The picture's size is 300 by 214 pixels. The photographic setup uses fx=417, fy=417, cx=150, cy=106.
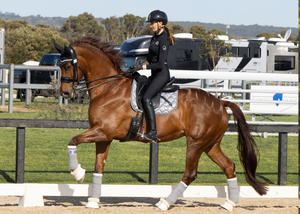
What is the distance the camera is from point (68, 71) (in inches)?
201

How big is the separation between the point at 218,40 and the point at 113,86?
66.3 ft

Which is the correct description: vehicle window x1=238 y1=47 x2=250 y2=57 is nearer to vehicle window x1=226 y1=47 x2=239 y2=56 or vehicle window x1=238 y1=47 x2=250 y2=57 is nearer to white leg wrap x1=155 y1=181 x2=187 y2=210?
vehicle window x1=226 y1=47 x2=239 y2=56

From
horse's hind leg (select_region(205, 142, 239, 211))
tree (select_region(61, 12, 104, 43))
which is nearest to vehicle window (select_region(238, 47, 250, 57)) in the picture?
horse's hind leg (select_region(205, 142, 239, 211))

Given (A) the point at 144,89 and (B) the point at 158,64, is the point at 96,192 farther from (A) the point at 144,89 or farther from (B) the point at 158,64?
(B) the point at 158,64

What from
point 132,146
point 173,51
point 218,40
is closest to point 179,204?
point 132,146

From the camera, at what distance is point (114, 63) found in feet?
17.9

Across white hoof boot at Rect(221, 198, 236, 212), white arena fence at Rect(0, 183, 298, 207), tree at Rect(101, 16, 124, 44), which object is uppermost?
tree at Rect(101, 16, 124, 44)

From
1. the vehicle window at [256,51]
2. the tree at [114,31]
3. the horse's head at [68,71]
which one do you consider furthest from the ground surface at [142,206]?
the tree at [114,31]

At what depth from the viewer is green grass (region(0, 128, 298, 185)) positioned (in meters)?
6.95

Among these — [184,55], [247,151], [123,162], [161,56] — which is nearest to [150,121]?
[161,56]

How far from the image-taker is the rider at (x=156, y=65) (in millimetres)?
5012

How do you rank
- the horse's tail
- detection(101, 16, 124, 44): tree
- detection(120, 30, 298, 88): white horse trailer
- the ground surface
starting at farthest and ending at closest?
detection(101, 16, 124, 44): tree < detection(120, 30, 298, 88): white horse trailer < the horse's tail < the ground surface

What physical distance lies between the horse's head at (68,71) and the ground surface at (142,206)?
1.38 m

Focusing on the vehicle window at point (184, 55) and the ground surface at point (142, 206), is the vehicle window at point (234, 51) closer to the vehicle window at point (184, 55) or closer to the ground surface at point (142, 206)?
the vehicle window at point (184, 55)
